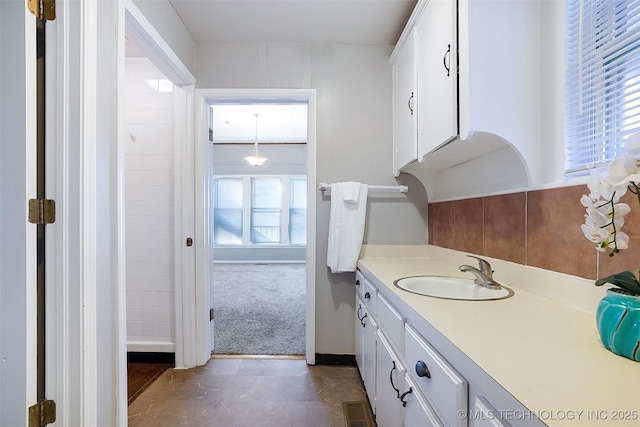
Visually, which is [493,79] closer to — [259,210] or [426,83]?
[426,83]

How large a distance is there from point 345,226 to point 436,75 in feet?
3.51

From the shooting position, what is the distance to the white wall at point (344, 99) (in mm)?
2158

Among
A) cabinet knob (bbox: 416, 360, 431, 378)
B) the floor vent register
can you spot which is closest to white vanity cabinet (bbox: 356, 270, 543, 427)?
cabinet knob (bbox: 416, 360, 431, 378)

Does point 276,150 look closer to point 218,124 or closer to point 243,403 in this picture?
point 218,124

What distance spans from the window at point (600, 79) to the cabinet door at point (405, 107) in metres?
0.71

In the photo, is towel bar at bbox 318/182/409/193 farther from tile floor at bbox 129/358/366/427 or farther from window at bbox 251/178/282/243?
window at bbox 251/178/282/243

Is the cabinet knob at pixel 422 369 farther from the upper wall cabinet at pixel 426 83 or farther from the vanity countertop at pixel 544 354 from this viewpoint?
the upper wall cabinet at pixel 426 83

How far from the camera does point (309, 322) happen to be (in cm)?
217

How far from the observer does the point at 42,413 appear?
1.10 m

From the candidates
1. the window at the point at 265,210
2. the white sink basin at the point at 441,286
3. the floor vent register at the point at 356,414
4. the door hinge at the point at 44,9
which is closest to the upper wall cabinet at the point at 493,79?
the white sink basin at the point at 441,286

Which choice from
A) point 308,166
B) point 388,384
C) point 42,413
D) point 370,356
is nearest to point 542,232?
point 388,384

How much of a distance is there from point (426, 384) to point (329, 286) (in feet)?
4.54

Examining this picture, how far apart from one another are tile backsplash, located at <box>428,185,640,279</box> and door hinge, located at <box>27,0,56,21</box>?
1941 millimetres

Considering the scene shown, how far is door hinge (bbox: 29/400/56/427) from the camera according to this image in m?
1.07
